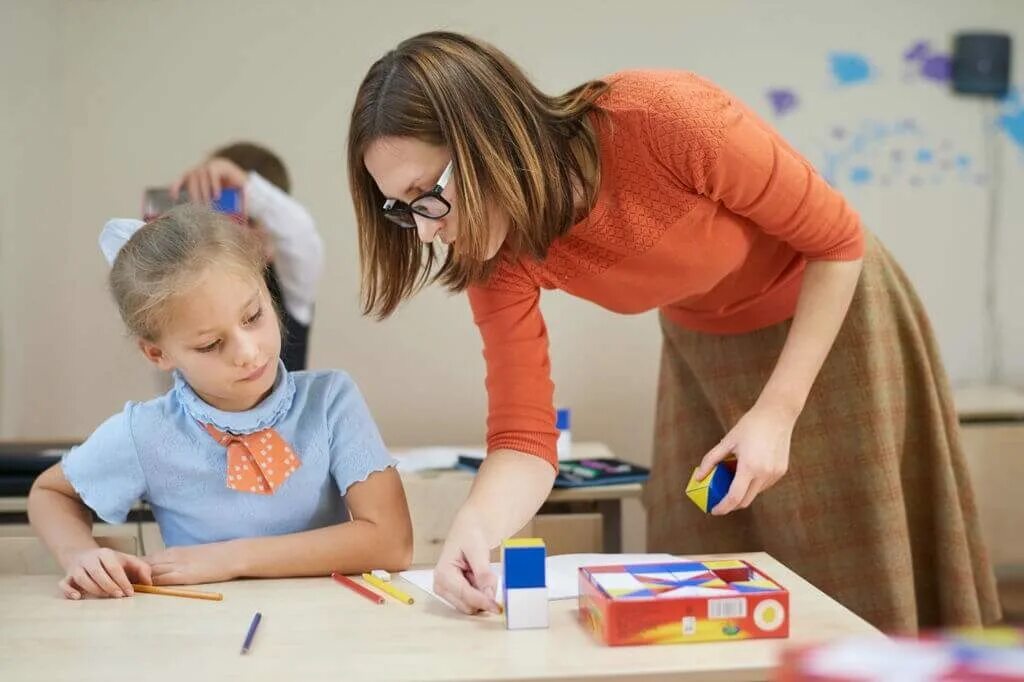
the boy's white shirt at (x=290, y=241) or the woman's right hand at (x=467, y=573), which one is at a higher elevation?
the boy's white shirt at (x=290, y=241)

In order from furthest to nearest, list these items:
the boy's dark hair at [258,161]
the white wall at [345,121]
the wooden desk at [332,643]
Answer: the white wall at [345,121] < the boy's dark hair at [258,161] < the wooden desk at [332,643]

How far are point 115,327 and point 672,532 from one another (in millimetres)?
1784

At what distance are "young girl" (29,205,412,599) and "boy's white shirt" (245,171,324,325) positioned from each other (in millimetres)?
1099

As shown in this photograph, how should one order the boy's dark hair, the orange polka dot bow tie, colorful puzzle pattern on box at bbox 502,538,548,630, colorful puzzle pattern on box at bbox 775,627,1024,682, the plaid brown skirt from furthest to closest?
the boy's dark hair → the plaid brown skirt → the orange polka dot bow tie → colorful puzzle pattern on box at bbox 502,538,548,630 → colorful puzzle pattern on box at bbox 775,627,1024,682

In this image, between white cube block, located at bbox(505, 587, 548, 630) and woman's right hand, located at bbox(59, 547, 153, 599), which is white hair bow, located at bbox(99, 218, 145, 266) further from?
white cube block, located at bbox(505, 587, 548, 630)

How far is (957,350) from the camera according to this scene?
3.19 metres

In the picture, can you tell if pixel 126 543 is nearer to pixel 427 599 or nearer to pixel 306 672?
pixel 427 599

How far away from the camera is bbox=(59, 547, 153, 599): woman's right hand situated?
4.30ft

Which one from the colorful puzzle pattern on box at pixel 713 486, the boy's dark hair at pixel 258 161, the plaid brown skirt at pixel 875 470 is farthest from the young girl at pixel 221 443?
the boy's dark hair at pixel 258 161

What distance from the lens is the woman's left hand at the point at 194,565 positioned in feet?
4.44

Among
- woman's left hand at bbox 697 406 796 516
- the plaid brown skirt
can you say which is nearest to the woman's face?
woman's left hand at bbox 697 406 796 516

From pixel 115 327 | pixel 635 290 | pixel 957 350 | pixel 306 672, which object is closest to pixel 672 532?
pixel 635 290

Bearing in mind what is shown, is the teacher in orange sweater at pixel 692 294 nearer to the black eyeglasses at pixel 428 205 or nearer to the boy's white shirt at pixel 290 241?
the black eyeglasses at pixel 428 205

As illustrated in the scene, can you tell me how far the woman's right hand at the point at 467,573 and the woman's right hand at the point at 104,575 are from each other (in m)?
0.38
